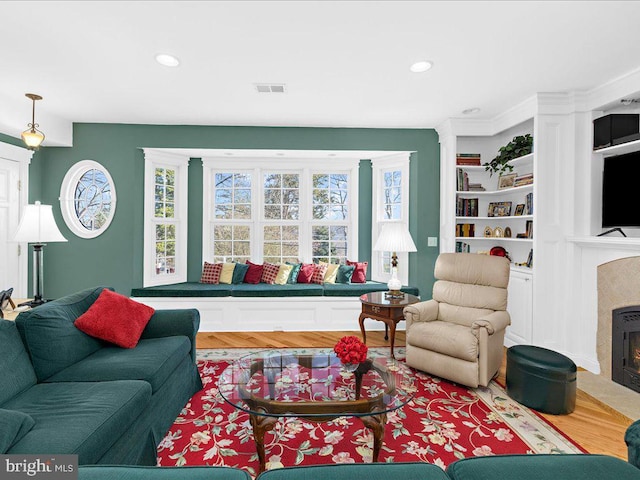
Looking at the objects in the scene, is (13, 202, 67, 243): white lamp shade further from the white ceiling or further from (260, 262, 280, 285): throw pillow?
(260, 262, 280, 285): throw pillow

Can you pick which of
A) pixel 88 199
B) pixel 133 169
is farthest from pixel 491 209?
pixel 88 199

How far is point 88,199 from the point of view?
4.35 metres

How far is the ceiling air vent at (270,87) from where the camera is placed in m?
3.10

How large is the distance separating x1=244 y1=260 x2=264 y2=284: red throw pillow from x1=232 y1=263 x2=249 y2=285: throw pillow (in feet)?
0.16

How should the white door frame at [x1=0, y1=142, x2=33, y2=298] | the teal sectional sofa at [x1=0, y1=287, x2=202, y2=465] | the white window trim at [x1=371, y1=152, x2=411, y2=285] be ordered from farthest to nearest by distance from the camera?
1. the white window trim at [x1=371, y1=152, x2=411, y2=285]
2. the white door frame at [x1=0, y1=142, x2=33, y2=298]
3. the teal sectional sofa at [x1=0, y1=287, x2=202, y2=465]

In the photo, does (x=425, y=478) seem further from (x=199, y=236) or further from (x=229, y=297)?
(x=199, y=236)

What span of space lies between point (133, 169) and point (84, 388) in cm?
319

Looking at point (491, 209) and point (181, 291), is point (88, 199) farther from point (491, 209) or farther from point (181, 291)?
point (491, 209)

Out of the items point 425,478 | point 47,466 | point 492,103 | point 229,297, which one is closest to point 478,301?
point 492,103

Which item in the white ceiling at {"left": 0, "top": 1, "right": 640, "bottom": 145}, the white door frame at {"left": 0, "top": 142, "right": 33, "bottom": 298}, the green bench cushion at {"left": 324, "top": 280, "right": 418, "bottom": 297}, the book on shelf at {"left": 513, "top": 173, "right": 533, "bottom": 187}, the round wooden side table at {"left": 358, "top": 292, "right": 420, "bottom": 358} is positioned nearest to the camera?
the white ceiling at {"left": 0, "top": 1, "right": 640, "bottom": 145}

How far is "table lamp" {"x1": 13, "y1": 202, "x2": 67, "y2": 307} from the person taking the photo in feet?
8.68

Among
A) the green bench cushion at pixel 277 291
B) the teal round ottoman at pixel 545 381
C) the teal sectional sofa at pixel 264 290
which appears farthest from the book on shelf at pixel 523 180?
the green bench cushion at pixel 277 291

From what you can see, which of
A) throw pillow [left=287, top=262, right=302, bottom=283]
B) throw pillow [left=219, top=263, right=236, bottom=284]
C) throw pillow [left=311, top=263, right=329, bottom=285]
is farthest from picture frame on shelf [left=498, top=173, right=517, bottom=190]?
throw pillow [left=219, top=263, right=236, bottom=284]

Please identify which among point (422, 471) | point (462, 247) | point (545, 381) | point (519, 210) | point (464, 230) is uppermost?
point (519, 210)
